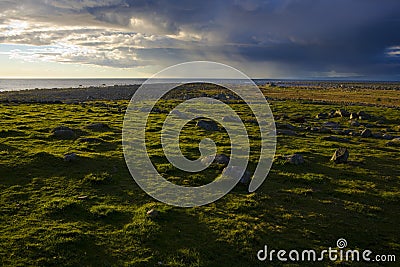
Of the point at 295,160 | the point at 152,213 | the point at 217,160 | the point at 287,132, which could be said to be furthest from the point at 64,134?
the point at 287,132

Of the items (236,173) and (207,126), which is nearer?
(236,173)

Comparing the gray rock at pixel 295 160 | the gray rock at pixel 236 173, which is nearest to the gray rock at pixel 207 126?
the gray rock at pixel 295 160

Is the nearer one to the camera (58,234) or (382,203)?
(58,234)

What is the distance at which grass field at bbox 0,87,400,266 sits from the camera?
12102 millimetres

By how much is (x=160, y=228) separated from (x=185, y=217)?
1.71 meters

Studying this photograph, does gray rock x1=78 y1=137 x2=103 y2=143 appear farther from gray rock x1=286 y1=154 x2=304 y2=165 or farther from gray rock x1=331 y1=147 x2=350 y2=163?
gray rock x1=331 y1=147 x2=350 y2=163

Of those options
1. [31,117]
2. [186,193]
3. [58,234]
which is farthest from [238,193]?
[31,117]

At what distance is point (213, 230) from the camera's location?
13961 mm

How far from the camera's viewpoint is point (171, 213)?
50.9ft

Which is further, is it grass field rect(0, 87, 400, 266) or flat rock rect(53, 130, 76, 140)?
flat rock rect(53, 130, 76, 140)

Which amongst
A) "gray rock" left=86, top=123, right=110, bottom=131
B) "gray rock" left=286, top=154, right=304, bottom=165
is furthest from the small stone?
"gray rock" left=86, top=123, right=110, bottom=131

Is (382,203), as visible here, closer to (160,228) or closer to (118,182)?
(160,228)

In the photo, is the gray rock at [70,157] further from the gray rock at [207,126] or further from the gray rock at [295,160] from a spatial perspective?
the gray rock at [207,126]

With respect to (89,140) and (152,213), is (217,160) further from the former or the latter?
(89,140)
